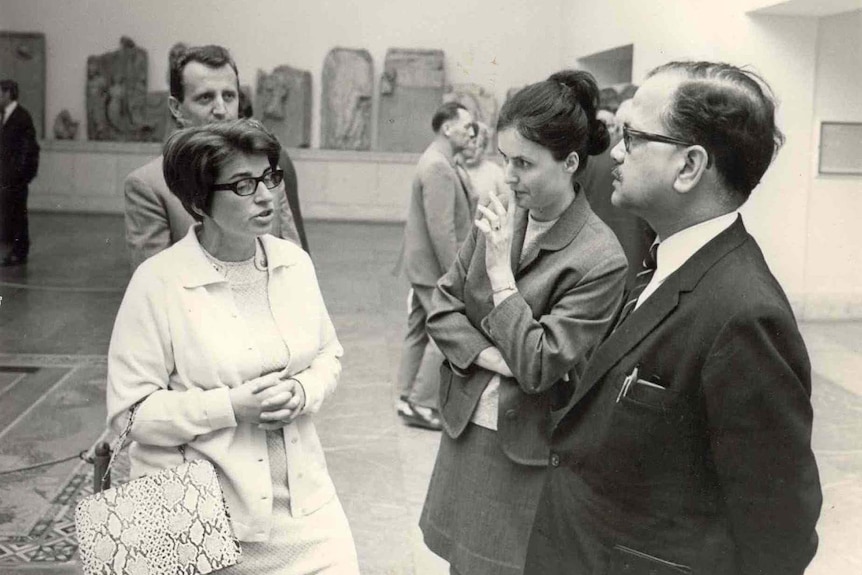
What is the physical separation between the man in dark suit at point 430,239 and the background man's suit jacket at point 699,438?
156 inches

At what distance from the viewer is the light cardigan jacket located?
246 centimetres

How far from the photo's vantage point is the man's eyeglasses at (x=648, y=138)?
198 cm

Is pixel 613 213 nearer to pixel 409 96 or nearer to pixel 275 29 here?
pixel 409 96

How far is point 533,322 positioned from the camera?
272 centimetres

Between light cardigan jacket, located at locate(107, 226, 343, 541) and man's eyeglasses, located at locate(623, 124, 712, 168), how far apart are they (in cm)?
104

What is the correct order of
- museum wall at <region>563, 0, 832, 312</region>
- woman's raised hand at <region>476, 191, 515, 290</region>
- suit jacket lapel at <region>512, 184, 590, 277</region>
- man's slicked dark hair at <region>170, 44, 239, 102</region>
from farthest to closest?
museum wall at <region>563, 0, 832, 312</region> < man's slicked dark hair at <region>170, 44, 239, 102</region> < suit jacket lapel at <region>512, 184, 590, 277</region> < woman's raised hand at <region>476, 191, 515, 290</region>

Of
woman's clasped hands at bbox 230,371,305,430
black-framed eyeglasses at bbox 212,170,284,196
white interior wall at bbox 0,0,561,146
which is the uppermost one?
white interior wall at bbox 0,0,561,146

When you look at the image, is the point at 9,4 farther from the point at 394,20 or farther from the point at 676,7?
the point at 676,7

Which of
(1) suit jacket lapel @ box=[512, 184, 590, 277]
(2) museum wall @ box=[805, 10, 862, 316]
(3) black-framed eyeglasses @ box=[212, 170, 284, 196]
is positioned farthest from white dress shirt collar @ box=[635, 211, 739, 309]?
(2) museum wall @ box=[805, 10, 862, 316]

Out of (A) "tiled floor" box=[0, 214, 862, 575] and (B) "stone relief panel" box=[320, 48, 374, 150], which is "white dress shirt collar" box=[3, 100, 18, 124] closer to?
(A) "tiled floor" box=[0, 214, 862, 575]

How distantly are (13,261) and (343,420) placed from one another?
24.6 ft

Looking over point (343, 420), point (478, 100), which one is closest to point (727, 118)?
point (343, 420)

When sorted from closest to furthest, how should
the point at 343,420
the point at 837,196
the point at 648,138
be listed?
1. the point at 648,138
2. the point at 343,420
3. the point at 837,196

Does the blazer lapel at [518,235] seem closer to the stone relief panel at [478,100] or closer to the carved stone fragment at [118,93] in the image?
the stone relief panel at [478,100]
